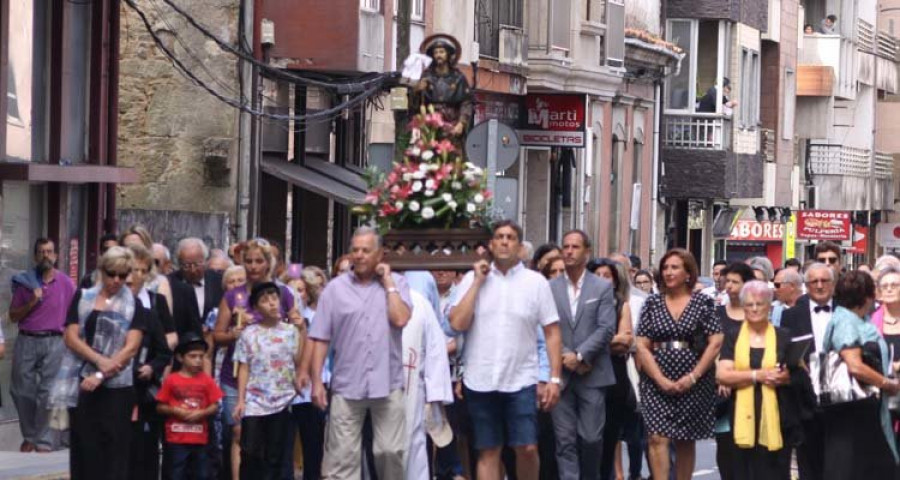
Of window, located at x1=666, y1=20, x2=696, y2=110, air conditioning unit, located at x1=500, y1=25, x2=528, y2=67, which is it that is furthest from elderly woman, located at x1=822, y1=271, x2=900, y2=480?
window, located at x1=666, y1=20, x2=696, y2=110

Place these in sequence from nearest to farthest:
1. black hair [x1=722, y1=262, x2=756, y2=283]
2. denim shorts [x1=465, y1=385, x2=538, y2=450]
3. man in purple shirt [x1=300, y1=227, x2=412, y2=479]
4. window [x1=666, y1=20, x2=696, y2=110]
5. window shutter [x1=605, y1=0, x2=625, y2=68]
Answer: man in purple shirt [x1=300, y1=227, x2=412, y2=479] < denim shorts [x1=465, y1=385, x2=538, y2=450] < black hair [x1=722, y1=262, x2=756, y2=283] < window shutter [x1=605, y1=0, x2=625, y2=68] < window [x1=666, y1=20, x2=696, y2=110]

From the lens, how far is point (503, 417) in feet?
53.8

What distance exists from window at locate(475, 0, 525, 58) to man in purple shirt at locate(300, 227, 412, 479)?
70.0 feet

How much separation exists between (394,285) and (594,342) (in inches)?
92.1

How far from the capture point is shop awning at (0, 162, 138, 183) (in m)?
21.8

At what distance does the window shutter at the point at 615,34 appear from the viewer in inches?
1677

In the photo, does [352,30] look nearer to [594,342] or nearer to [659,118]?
[594,342]

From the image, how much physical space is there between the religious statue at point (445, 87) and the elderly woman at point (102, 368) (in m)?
2.26

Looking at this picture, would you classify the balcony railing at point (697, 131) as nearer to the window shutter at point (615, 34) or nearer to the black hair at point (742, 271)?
the window shutter at point (615, 34)

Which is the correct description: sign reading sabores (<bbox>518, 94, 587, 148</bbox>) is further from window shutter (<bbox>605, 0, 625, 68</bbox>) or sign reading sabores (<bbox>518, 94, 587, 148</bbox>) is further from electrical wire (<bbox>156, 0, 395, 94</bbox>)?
electrical wire (<bbox>156, 0, 395, 94</bbox>)

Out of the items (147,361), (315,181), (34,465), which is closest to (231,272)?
(147,361)

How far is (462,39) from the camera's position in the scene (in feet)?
116

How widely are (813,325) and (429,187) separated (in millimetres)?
3592

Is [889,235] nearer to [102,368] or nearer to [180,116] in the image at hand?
[180,116]
